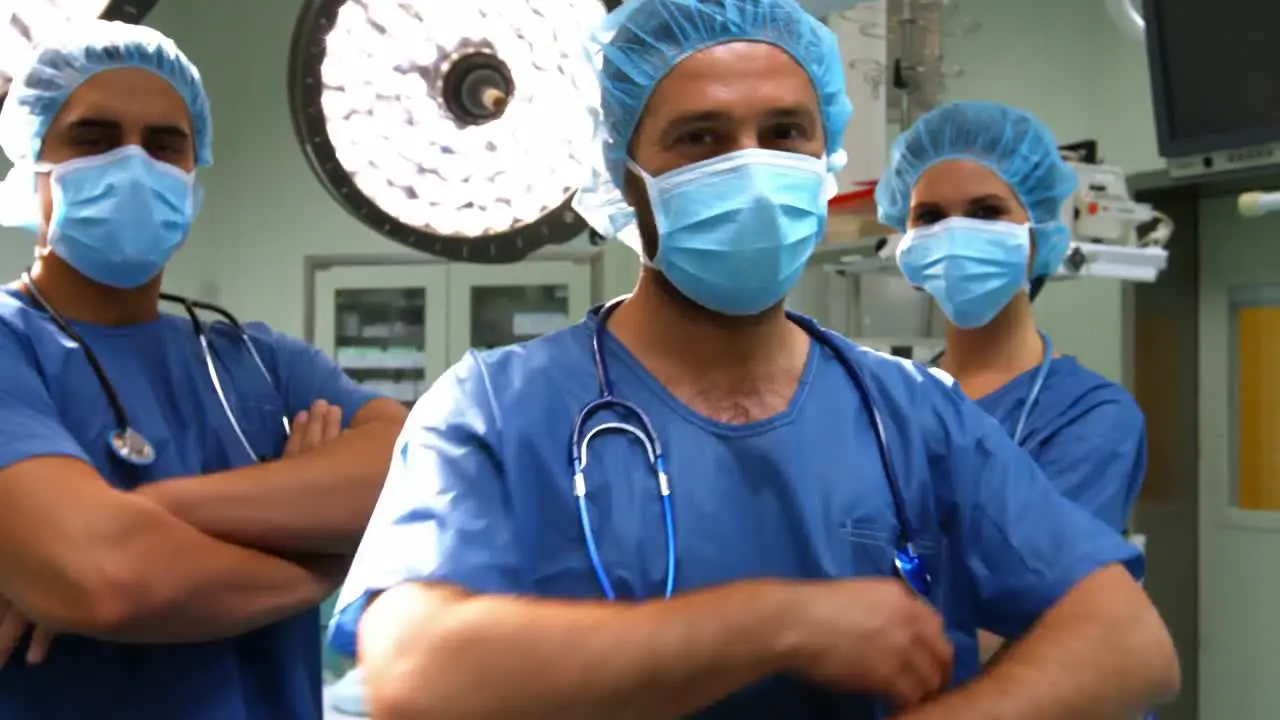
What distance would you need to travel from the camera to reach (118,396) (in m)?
1.15

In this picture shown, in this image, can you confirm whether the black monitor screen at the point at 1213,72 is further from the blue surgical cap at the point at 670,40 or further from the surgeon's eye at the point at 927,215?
the blue surgical cap at the point at 670,40

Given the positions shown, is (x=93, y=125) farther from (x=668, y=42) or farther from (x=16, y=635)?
(x=668, y=42)

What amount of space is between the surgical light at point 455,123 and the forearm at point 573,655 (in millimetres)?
579

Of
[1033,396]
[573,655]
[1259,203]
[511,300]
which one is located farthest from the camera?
[511,300]

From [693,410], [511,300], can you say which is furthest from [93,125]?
[511,300]

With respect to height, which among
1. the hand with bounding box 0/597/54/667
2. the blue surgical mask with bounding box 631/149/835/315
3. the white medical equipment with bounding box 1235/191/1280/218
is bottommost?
the hand with bounding box 0/597/54/667

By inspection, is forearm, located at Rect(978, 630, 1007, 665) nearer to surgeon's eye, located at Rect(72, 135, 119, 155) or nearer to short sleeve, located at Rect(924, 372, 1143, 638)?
short sleeve, located at Rect(924, 372, 1143, 638)

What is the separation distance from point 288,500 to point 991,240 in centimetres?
99

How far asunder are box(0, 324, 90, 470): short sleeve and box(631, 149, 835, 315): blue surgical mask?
0.59m

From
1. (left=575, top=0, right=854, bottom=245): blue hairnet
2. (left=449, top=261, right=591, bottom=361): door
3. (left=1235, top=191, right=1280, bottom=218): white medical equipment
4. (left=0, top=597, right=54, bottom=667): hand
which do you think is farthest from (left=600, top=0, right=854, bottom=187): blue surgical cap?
(left=449, top=261, right=591, bottom=361): door

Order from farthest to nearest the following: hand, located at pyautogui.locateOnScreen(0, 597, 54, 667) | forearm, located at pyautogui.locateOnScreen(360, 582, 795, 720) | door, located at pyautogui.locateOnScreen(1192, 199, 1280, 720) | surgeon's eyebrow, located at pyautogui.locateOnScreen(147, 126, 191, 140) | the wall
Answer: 1. the wall
2. door, located at pyautogui.locateOnScreen(1192, 199, 1280, 720)
3. surgeon's eyebrow, located at pyautogui.locateOnScreen(147, 126, 191, 140)
4. hand, located at pyautogui.locateOnScreen(0, 597, 54, 667)
5. forearm, located at pyautogui.locateOnScreen(360, 582, 795, 720)

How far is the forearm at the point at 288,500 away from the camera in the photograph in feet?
3.52

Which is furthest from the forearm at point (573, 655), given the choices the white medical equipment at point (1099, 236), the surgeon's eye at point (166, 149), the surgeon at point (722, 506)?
the white medical equipment at point (1099, 236)

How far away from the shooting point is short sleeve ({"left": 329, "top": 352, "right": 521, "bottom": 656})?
775 mm
